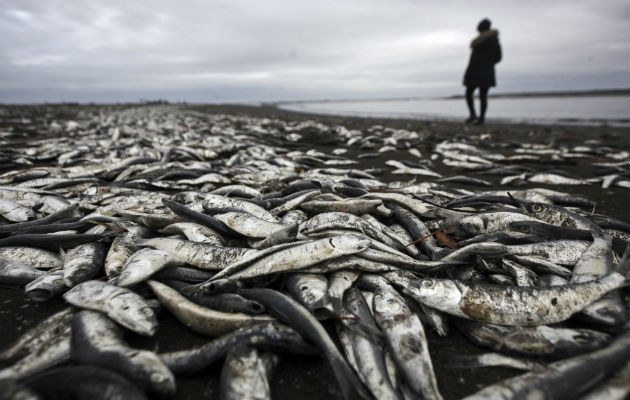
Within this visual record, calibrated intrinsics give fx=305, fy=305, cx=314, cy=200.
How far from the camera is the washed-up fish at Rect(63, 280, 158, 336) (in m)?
1.64

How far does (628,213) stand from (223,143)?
7890mm

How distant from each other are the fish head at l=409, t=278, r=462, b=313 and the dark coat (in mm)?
13197

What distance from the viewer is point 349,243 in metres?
2.03

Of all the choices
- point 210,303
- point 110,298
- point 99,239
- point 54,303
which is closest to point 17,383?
point 110,298

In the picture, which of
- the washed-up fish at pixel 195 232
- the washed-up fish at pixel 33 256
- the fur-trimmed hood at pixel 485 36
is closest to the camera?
the washed-up fish at pixel 33 256

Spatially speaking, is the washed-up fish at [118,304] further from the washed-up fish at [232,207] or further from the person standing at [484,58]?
the person standing at [484,58]

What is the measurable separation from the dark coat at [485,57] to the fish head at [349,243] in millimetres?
13149

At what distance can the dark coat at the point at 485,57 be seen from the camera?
12320 mm

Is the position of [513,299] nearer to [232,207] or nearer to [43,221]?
[232,207]

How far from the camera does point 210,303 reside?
1.80 metres

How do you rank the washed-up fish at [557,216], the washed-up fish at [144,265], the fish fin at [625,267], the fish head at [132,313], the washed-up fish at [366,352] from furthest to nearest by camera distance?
the washed-up fish at [557,216]
the washed-up fish at [144,265]
the fish fin at [625,267]
the fish head at [132,313]
the washed-up fish at [366,352]

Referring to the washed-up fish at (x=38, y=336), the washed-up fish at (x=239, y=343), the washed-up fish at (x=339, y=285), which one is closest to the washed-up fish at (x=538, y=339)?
the washed-up fish at (x=339, y=285)

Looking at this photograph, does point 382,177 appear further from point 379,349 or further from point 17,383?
point 17,383

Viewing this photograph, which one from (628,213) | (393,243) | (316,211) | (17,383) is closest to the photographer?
(17,383)
